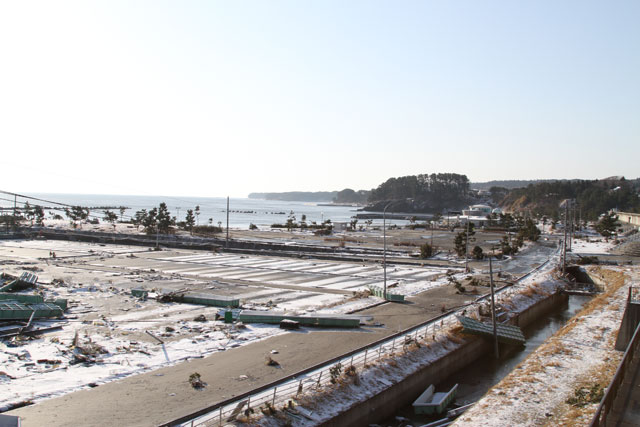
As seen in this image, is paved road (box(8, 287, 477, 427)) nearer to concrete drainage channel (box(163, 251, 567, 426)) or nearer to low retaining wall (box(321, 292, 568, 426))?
concrete drainage channel (box(163, 251, 567, 426))

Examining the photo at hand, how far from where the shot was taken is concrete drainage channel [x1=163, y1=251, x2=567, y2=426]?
16875 millimetres

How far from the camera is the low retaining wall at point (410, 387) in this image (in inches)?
739

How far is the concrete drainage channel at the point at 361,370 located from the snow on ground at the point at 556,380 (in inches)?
128

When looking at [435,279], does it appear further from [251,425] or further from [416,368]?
[251,425]

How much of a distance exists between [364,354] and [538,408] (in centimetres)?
765

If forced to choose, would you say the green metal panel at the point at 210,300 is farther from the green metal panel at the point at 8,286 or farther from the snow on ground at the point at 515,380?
the snow on ground at the point at 515,380

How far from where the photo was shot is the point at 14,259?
5809cm

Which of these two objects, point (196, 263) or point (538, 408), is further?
point (196, 263)

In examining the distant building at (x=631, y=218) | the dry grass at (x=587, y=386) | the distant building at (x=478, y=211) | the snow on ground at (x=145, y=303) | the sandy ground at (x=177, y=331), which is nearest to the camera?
the dry grass at (x=587, y=386)

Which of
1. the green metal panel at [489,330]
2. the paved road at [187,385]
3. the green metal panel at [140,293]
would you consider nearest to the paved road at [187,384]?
the paved road at [187,385]

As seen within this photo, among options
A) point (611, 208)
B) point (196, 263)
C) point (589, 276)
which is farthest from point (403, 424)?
point (611, 208)

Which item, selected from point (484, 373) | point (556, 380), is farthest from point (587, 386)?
point (484, 373)

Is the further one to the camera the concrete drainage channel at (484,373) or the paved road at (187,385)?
the concrete drainage channel at (484,373)

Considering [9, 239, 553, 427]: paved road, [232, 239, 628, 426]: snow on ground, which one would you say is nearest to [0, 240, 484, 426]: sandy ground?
[9, 239, 553, 427]: paved road
